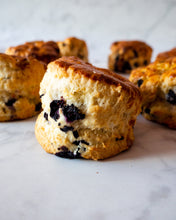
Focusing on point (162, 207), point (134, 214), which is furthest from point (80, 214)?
point (162, 207)

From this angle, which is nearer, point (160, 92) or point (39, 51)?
point (160, 92)

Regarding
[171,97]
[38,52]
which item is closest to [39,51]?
[38,52]

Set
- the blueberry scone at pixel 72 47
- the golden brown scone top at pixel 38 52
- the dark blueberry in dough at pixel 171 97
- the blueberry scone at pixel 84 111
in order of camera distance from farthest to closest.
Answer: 1. the blueberry scone at pixel 72 47
2. the golden brown scone top at pixel 38 52
3. the dark blueberry in dough at pixel 171 97
4. the blueberry scone at pixel 84 111

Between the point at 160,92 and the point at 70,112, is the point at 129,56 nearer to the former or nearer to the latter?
the point at 160,92

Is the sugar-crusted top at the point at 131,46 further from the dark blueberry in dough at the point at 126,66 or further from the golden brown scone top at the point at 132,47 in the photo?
the dark blueberry in dough at the point at 126,66

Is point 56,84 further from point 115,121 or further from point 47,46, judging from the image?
point 47,46

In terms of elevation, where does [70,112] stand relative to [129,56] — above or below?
above

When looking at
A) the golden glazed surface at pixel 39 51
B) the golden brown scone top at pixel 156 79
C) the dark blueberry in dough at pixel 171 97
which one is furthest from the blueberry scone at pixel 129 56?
the dark blueberry in dough at pixel 171 97
